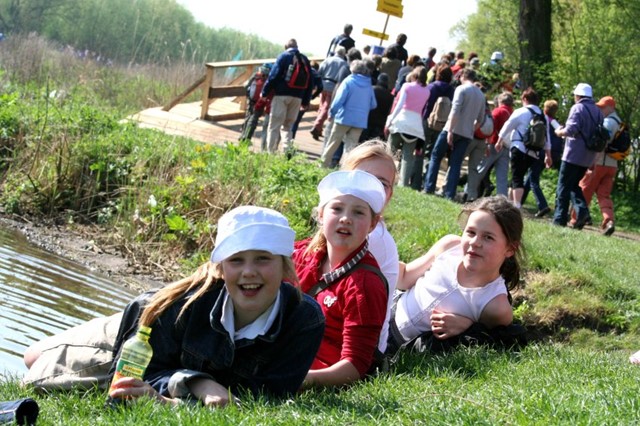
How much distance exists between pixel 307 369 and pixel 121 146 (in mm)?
10107

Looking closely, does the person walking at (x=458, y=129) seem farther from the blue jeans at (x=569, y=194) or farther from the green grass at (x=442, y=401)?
the green grass at (x=442, y=401)

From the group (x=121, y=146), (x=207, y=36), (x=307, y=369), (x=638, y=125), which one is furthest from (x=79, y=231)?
(x=207, y=36)

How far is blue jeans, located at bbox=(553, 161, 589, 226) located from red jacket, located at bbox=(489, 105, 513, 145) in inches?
63.3

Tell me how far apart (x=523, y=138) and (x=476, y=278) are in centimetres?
977

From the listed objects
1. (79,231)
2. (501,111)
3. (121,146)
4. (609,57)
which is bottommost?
(79,231)

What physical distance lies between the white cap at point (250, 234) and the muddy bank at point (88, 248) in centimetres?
666

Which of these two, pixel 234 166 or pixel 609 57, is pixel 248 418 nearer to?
pixel 234 166

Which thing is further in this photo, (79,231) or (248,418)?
(79,231)

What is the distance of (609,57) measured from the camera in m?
21.7

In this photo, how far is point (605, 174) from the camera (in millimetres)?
17266

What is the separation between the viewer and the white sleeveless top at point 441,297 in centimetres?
740

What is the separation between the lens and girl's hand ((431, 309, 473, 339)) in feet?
24.1

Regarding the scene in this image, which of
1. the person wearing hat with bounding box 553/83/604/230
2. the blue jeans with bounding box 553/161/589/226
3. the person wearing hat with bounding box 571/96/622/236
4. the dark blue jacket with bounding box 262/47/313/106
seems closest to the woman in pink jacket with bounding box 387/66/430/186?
the person wearing hat with bounding box 553/83/604/230

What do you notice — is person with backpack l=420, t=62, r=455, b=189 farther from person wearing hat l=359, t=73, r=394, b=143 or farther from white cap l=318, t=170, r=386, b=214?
white cap l=318, t=170, r=386, b=214
